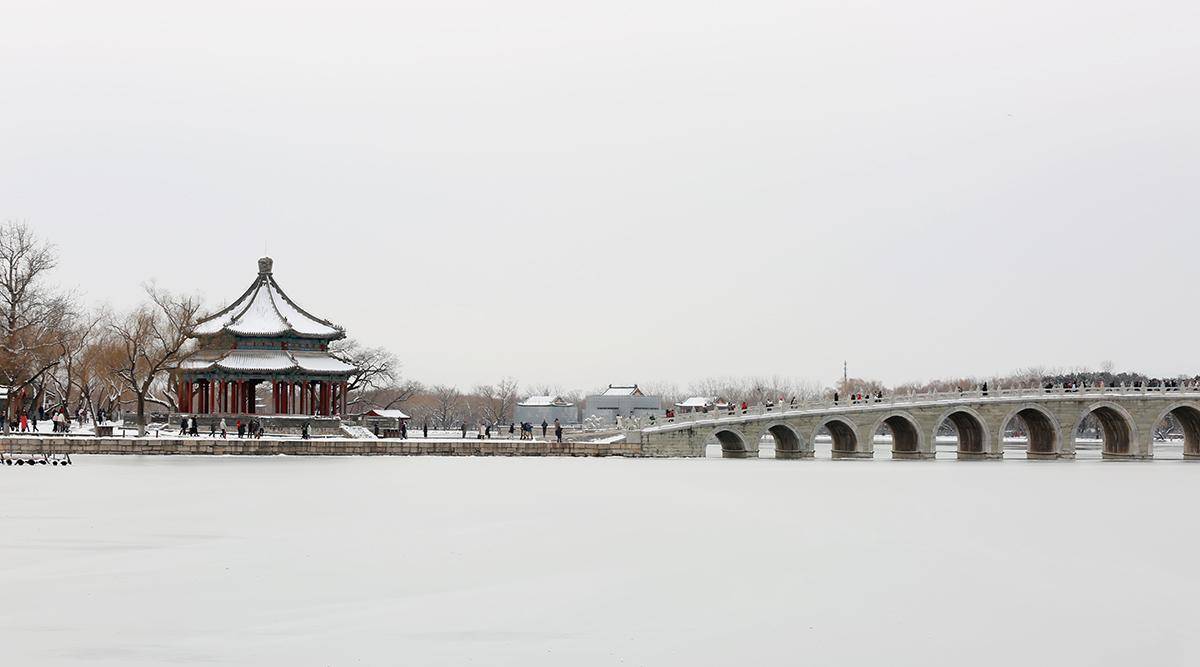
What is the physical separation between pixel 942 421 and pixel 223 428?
27.2m

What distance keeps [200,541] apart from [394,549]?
2.74 meters

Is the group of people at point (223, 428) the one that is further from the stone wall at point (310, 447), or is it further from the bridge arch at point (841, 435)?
the bridge arch at point (841, 435)

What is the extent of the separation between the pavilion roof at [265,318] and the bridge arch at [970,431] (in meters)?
23.7

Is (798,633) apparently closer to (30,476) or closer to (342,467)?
(30,476)

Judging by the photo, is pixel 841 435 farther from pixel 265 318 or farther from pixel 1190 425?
pixel 265 318

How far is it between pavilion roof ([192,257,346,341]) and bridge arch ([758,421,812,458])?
16.8 m

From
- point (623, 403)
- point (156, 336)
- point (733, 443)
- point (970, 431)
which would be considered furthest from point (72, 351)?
point (623, 403)

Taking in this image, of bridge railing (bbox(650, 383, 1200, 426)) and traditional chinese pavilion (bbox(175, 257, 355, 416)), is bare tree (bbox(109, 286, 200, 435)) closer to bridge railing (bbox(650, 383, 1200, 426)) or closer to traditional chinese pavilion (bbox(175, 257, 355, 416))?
traditional chinese pavilion (bbox(175, 257, 355, 416))

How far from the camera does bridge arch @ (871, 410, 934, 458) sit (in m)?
48.2

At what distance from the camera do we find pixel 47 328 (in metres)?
47.0

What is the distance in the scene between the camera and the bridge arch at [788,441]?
153ft

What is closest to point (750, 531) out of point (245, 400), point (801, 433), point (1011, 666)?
point (1011, 666)

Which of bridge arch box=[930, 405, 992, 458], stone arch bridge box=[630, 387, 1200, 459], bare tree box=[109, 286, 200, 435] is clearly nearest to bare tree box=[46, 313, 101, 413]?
bare tree box=[109, 286, 200, 435]

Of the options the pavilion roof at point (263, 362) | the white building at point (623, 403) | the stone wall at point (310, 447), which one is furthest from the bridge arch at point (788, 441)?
the white building at point (623, 403)
